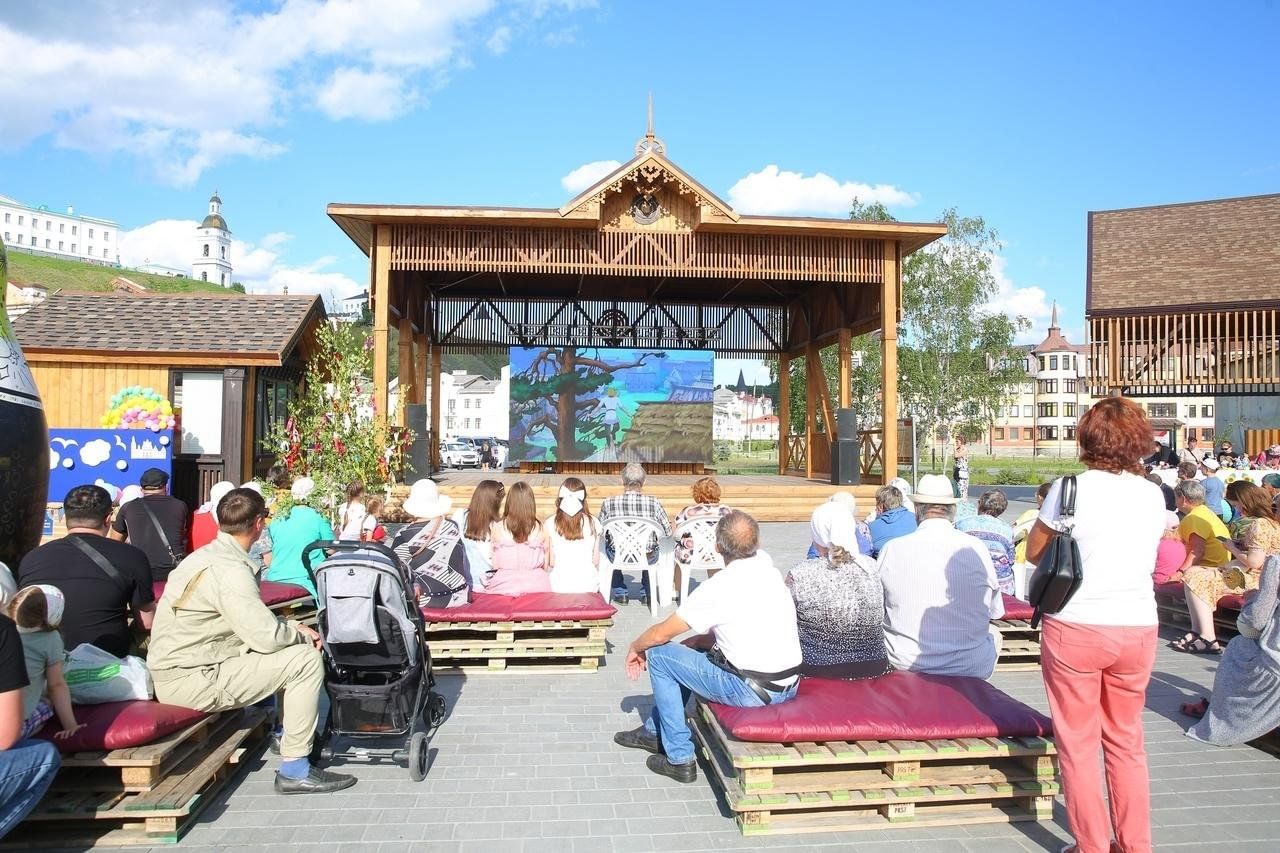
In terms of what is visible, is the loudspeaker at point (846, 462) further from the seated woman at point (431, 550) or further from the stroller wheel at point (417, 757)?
the stroller wheel at point (417, 757)

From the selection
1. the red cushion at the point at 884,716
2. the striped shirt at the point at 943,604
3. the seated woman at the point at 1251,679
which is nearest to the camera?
the red cushion at the point at 884,716

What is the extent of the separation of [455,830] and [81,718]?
1.70 metres

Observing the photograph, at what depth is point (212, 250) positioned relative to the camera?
13612 cm

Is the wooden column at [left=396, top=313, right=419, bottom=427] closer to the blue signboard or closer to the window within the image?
the window

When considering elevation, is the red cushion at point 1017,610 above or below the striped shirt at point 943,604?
below

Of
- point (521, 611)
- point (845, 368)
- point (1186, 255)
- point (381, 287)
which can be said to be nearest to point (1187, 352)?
point (1186, 255)

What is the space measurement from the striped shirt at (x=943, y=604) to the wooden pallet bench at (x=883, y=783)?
776mm

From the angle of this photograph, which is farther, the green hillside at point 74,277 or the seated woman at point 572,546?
the green hillside at point 74,277

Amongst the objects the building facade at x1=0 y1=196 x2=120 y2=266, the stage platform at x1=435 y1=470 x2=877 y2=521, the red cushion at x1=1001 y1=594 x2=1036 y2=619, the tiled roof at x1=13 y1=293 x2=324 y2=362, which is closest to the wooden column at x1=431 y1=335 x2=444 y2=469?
the stage platform at x1=435 y1=470 x2=877 y2=521

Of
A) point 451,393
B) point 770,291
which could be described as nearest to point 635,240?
point 770,291

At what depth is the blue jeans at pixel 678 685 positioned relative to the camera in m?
4.02

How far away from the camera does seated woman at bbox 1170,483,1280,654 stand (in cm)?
623

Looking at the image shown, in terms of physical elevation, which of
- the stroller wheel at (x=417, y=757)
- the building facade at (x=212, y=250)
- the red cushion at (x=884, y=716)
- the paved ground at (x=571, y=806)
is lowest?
the paved ground at (x=571, y=806)

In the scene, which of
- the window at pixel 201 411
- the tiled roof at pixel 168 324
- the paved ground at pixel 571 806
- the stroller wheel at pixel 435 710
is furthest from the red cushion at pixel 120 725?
the window at pixel 201 411
